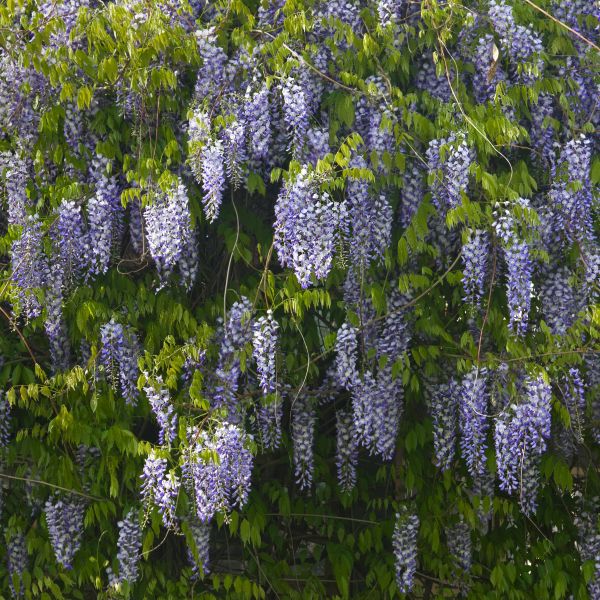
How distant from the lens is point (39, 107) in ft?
16.4

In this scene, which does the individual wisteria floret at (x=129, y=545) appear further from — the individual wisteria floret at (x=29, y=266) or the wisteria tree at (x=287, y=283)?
the individual wisteria floret at (x=29, y=266)

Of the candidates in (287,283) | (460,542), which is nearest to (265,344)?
(287,283)

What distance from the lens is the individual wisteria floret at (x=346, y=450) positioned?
17.0 feet

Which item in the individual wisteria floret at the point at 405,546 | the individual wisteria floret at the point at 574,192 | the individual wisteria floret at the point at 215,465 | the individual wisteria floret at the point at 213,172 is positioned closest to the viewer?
the individual wisteria floret at the point at 215,465

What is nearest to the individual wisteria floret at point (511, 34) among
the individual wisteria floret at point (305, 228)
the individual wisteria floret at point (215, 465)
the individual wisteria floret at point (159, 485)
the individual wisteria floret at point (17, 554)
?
the individual wisteria floret at point (305, 228)

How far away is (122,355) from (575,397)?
1.91m

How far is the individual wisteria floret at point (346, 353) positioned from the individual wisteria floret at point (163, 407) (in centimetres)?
72

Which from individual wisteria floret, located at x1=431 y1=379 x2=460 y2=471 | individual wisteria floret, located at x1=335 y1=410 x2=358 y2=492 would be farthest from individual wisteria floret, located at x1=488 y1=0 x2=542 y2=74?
individual wisteria floret, located at x1=335 y1=410 x2=358 y2=492

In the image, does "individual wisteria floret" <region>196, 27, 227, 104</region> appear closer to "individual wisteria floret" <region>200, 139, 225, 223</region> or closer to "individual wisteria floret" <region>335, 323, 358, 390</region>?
"individual wisteria floret" <region>200, 139, 225, 223</region>

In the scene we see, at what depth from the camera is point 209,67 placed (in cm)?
480

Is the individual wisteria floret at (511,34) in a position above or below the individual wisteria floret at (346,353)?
above

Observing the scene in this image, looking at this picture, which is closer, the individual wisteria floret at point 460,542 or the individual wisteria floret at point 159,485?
the individual wisteria floret at point 159,485

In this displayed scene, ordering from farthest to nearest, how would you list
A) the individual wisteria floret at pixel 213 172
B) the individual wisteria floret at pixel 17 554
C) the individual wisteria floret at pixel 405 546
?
the individual wisteria floret at pixel 17 554, the individual wisteria floret at pixel 405 546, the individual wisteria floret at pixel 213 172

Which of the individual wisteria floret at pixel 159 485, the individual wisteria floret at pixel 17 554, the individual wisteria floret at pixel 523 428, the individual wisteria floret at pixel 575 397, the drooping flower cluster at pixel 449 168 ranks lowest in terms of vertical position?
the individual wisteria floret at pixel 17 554
